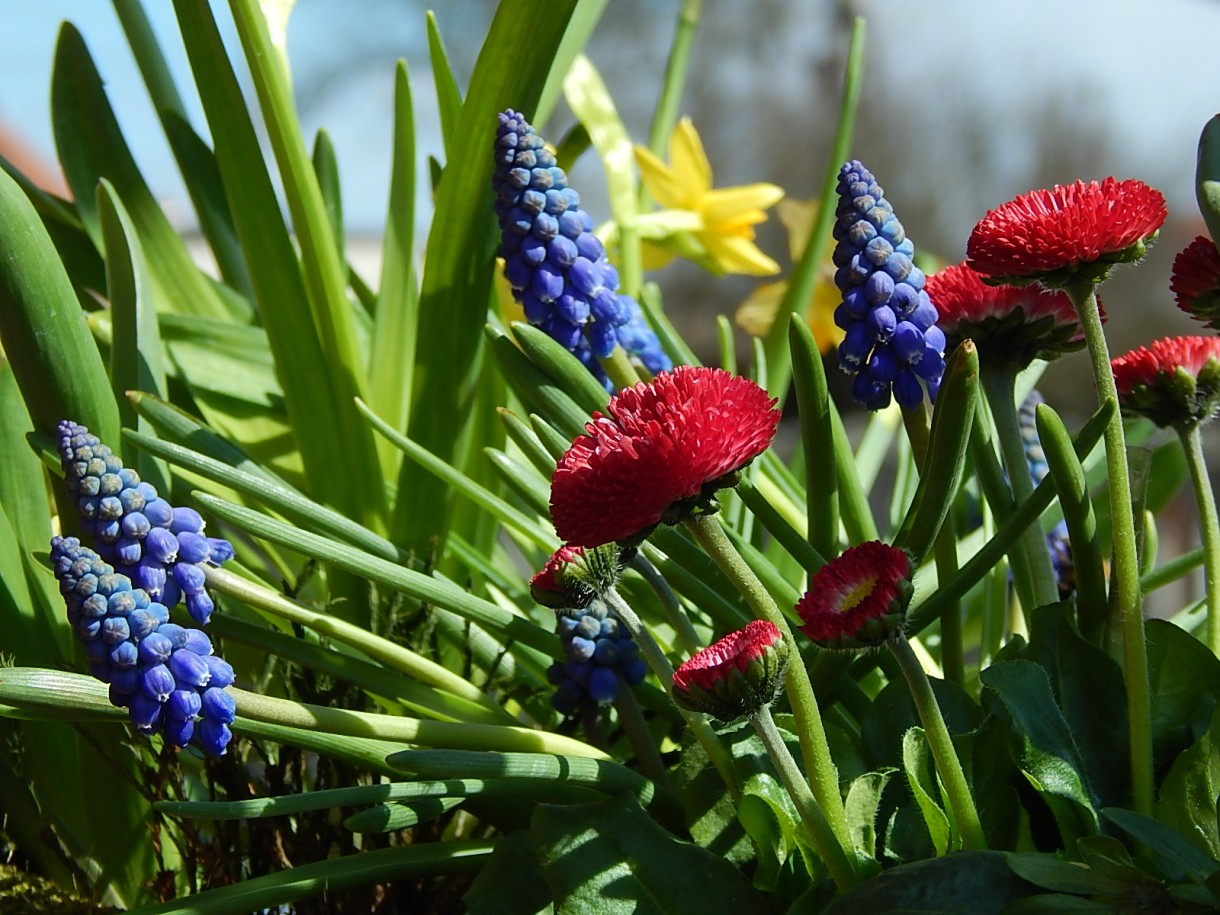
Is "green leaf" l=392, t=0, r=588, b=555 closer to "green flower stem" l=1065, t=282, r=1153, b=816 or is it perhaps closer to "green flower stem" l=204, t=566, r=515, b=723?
"green flower stem" l=204, t=566, r=515, b=723

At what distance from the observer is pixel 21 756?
1.36 ft

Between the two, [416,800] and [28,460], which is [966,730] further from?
[28,460]

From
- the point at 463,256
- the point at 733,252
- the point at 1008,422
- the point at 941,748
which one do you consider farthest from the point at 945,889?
the point at 733,252

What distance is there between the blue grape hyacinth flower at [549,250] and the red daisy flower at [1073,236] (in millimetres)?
138

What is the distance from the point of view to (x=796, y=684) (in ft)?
0.85

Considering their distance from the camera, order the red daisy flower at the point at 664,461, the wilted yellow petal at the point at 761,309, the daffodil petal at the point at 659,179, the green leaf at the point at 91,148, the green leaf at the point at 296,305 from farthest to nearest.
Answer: the wilted yellow petal at the point at 761,309 < the daffodil petal at the point at 659,179 < the green leaf at the point at 91,148 < the green leaf at the point at 296,305 < the red daisy flower at the point at 664,461

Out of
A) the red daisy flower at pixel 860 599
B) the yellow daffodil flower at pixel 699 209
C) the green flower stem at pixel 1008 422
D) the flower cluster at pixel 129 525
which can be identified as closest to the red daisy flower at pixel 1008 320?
the green flower stem at pixel 1008 422

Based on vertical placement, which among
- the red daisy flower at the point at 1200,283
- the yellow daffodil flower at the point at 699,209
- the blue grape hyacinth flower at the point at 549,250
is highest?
the yellow daffodil flower at the point at 699,209

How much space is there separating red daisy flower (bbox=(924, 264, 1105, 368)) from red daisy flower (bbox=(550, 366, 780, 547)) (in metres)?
0.12

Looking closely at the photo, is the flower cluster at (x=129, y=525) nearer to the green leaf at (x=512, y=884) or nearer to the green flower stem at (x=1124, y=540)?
the green leaf at (x=512, y=884)

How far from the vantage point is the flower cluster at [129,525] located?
285mm

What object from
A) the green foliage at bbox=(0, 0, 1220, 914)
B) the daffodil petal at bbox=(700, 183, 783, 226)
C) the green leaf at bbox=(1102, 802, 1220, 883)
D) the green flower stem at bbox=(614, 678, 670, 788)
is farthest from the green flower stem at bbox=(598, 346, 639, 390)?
the daffodil petal at bbox=(700, 183, 783, 226)

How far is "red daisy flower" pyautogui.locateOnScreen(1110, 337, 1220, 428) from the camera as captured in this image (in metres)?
0.34

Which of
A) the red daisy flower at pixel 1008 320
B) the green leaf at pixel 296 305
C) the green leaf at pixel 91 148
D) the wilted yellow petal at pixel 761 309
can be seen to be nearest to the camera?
the red daisy flower at pixel 1008 320
